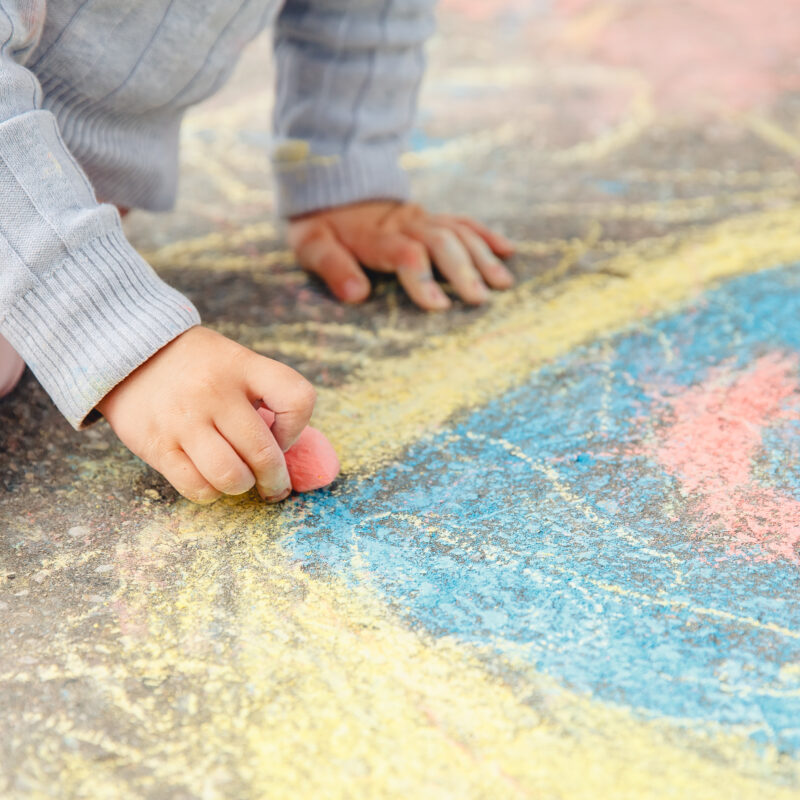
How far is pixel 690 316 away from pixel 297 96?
0.52m

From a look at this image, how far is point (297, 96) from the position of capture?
111cm

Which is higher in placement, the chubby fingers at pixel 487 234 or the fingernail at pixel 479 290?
the chubby fingers at pixel 487 234

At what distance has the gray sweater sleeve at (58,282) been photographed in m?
0.64

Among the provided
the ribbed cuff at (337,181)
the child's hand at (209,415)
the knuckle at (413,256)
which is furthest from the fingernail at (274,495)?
the ribbed cuff at (337,181)

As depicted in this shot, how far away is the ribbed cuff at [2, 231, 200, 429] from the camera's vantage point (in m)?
0.65

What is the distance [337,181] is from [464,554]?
0.59 meters

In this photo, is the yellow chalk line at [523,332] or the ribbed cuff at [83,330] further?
the yellow chalk line at [523,332]

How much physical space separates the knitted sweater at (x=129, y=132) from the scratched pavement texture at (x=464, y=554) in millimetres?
108

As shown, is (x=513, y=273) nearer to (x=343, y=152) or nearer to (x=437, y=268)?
(x=437, y=268)

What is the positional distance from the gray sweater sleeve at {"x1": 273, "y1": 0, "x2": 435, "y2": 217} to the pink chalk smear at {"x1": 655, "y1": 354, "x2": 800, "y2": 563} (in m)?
0.47

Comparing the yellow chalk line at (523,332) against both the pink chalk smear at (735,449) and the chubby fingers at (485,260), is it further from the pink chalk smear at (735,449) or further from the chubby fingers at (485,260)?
the pink chalk smear at (735,449)

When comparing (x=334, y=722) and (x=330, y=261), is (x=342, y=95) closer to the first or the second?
(x=330, y=261)

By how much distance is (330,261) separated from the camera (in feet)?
3.33

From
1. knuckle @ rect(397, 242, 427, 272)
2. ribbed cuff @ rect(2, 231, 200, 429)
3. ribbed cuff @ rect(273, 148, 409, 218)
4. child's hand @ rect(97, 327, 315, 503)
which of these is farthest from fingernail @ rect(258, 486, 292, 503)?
ribbed cuff @ rect(273, 148, 409, 218)
